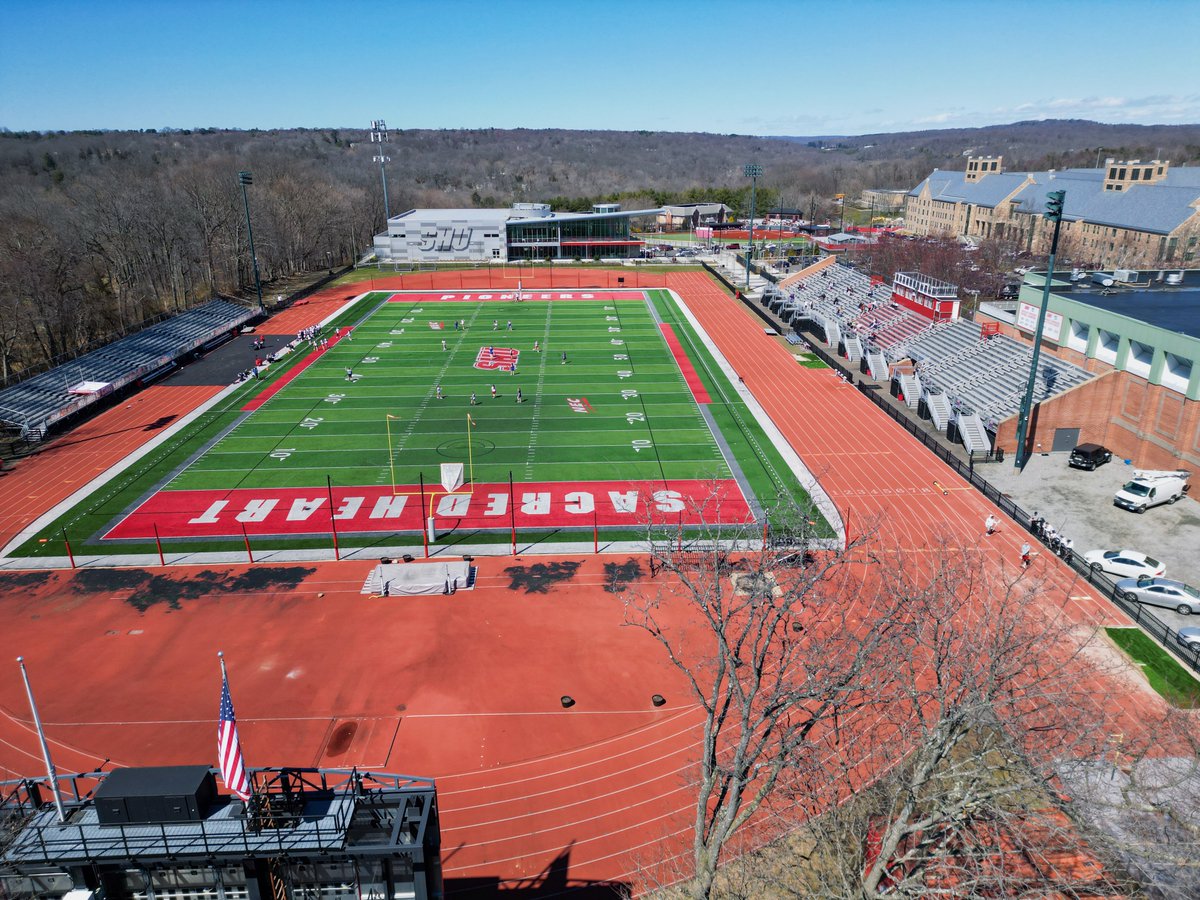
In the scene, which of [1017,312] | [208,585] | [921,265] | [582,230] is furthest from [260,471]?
[582,230]

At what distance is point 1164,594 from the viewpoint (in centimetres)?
2436

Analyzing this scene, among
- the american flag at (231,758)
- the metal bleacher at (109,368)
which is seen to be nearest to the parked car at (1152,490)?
the american flag at (231,758)

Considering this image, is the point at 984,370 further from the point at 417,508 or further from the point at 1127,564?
the point at 417,508

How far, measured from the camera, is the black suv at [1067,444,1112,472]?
35125 mm

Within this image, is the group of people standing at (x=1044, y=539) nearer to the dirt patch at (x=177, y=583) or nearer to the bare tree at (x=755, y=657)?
the bare tree at (x=755, y=657)

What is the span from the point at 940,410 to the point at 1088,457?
745 cm

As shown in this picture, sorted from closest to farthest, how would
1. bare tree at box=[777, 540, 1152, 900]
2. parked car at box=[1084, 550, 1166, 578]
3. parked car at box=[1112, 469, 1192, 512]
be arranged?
bare tree at box=[777, 540, 1152, 900]
parked car at box=[1084, 550, 1166, 578]
parked car at box=[1112, 469, 1192, 512]

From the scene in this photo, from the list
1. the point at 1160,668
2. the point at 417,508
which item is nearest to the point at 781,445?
the point at 417,508

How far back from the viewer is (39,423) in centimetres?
4047

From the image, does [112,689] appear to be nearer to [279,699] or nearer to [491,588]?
[279,699]

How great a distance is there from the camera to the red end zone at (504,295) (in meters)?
74.1

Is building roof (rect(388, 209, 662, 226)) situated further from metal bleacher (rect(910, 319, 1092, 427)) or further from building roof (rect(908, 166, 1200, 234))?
metal bleacher (rect(910, 319, 1092, 427))

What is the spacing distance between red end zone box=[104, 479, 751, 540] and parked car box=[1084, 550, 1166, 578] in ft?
40.3

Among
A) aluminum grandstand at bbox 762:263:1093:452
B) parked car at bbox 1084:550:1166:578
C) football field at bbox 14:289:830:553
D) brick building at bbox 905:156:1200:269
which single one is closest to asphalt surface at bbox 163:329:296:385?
football field at bbox 14:289:830:553
